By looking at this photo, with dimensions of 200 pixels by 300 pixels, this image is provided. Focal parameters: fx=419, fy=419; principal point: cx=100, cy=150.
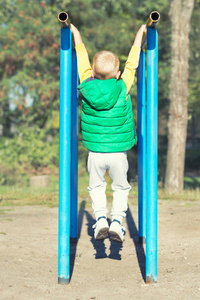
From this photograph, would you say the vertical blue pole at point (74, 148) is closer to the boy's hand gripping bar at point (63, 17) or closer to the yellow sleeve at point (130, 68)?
the yellow sleeve at point (130, 68)

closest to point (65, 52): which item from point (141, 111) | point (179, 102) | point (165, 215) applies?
point (141, 111)

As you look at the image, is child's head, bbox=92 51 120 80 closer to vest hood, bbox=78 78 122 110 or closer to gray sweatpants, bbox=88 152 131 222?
vest hood, bbox=78 78 122 110

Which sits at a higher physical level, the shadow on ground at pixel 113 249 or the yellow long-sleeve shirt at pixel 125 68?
the yellow long-sleeve shirt at pixel 125 68

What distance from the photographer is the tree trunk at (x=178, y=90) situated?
30.6ft

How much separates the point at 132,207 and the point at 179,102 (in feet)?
11.7

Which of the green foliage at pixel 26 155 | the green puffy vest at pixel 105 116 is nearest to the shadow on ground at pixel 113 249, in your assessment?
the green puffy vest at pixel 105 116

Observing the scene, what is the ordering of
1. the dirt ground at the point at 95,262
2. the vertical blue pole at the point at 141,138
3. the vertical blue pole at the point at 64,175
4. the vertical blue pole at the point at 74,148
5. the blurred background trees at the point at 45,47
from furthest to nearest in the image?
the blurred background trees at the point at 45,47, the vertical blue pole at the point at 141,138, the vertical blue pole at the point at 74,148, the vertical blue pole at the point at 64,175, the dirt ground at the point at 95,262

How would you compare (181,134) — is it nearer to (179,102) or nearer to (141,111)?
(179,102)

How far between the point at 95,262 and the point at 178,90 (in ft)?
20.5

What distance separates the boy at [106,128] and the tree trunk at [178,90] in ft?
20.3

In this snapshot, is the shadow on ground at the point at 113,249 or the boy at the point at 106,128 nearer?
the boy at the point at 106,128

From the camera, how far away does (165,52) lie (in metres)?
15.6

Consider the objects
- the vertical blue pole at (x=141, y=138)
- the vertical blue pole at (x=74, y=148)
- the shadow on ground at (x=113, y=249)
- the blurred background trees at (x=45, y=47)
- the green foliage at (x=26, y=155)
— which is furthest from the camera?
the blurred background trees at (x=45, y=47)

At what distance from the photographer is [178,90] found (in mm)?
9305
